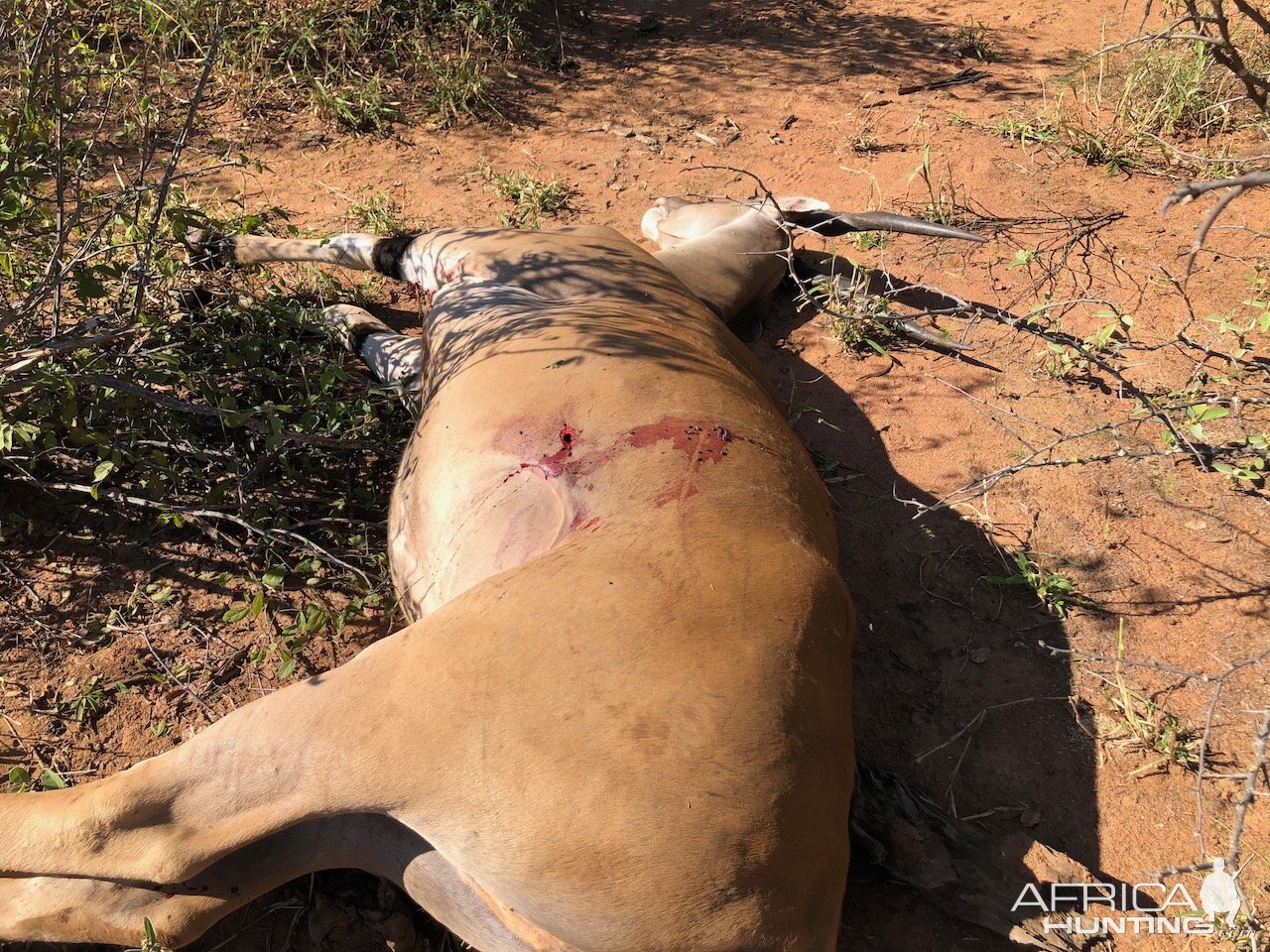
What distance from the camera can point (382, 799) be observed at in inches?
76.6

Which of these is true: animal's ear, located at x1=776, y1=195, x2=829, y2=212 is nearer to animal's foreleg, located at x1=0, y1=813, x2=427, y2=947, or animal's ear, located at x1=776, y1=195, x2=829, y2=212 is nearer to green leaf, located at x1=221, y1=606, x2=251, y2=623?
green leaf, located at x1=221, y1=606, x2=251, y2=623

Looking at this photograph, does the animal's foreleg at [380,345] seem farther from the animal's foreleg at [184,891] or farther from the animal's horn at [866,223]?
the animal's horn at [866,223]

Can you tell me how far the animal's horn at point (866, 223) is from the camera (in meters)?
4.60

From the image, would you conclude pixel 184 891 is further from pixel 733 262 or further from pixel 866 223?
pixel 866 223

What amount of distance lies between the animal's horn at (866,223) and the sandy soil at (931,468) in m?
0.21

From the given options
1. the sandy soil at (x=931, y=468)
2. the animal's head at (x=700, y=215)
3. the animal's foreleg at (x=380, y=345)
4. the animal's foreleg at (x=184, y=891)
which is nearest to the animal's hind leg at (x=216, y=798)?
the animal's foreleg at (x=184, y=891)

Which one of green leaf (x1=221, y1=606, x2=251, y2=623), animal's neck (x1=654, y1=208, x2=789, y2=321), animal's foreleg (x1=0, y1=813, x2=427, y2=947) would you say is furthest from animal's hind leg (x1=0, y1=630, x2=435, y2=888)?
animal's neck (x1=654, y1=208, x2=789, y2=321)

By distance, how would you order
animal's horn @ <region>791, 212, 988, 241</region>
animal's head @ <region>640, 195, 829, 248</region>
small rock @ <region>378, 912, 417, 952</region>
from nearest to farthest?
small rock @ <region>378, 912, 417, 952</region>, animal's horn @ <region>791, 212, 988, 241</region>, animal's head @ <region>640, 195, 829, 248</region>

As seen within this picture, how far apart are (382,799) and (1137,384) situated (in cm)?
378

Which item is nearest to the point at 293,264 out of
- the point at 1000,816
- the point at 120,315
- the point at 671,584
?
the point at 120,315

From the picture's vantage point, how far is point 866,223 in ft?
15.8
